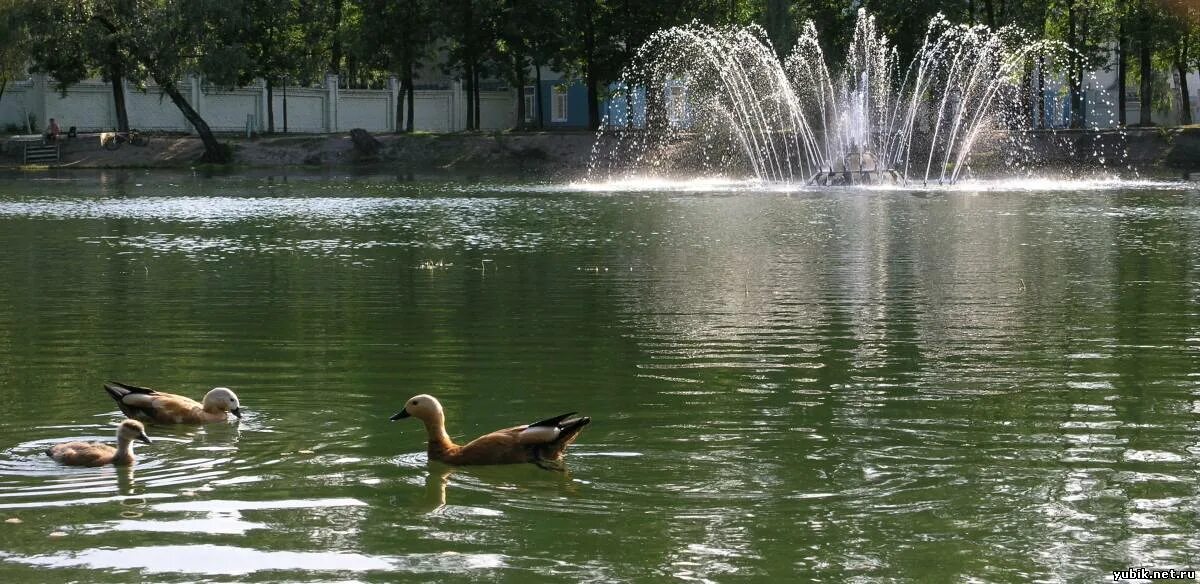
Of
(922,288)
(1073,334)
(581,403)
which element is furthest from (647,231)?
(581,403)

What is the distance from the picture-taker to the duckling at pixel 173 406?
1126cm

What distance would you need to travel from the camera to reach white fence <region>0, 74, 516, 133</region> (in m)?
72.8

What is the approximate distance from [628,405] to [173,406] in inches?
133

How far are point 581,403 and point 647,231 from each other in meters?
17.9

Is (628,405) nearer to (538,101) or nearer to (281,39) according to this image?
(281,39)

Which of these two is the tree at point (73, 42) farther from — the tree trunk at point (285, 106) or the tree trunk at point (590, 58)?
the tree trunk at point (590, 58)

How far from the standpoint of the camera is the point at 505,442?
10.0 metres

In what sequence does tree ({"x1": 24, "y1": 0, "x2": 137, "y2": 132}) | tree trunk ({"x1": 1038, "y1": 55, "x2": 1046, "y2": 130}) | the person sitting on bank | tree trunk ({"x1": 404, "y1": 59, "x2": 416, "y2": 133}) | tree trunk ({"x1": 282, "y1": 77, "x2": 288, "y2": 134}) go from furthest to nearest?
tree trunk ({"x1": 282, "y1": 77, "x2": 288, "y2": 134}) → tree trunk ({"x1": 404, "y1": 59, "x2": 416, "y2": 133}) → the person sitting on bank → tree trunk ({"x1": 1038, "y1": 55, "x2": 1046, "y2": 130}) → tree ({"x1": 24, "y1": 0, "x2": 137, "y2": 132})

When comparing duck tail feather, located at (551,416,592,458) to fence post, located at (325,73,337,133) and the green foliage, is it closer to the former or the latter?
the green foliage

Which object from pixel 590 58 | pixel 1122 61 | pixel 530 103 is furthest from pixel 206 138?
pixel 1122 61

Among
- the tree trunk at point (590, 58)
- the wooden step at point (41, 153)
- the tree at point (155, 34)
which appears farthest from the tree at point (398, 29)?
the wooden step at point (41, 153)

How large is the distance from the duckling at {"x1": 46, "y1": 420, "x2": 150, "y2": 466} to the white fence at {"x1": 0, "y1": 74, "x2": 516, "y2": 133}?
211ft

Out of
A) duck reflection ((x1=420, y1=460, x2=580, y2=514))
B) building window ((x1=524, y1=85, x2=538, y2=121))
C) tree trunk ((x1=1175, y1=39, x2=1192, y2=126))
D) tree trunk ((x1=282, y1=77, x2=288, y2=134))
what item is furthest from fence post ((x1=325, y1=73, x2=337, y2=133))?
duck reflection ((x1=420, y1=460, x2=580, y2=514))

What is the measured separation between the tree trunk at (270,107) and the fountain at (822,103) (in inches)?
666
